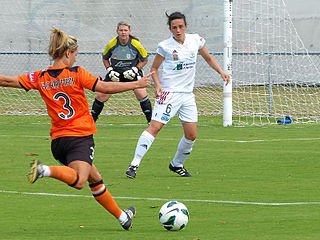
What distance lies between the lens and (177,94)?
1042 cm

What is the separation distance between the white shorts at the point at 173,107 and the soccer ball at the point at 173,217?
11.7 feet

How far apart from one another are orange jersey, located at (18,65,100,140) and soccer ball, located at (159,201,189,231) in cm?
98

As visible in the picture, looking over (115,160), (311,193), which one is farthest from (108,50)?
(311,193)

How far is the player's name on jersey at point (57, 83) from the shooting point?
266 inches

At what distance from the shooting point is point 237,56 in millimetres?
20344

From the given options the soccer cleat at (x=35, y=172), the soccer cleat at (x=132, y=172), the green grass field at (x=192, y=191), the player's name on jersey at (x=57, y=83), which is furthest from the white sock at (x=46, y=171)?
the soccer cleat at (x=132, y=172)

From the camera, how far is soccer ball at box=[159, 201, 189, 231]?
6742 millimetres

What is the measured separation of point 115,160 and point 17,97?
13.5m

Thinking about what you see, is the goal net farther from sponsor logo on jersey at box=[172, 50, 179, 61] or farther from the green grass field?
sponsor logo on jersey at box=[172, 50, 179, 61]

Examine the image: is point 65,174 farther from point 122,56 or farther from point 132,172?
point 122,56

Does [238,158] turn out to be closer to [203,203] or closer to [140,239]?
[203,203]

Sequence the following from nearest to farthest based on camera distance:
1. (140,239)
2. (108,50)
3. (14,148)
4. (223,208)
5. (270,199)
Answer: (140,239)
(223,208)
(270,199)
(14,148)
(108,50)

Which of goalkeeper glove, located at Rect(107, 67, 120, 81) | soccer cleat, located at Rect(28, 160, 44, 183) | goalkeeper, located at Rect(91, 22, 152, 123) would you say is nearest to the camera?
soccer cleat, located at Rect(28, 160, 44, 183)

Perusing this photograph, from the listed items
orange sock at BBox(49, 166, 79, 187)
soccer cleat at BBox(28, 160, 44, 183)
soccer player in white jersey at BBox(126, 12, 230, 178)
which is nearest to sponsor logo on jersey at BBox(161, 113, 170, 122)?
soccer player in white jersey at BBox(126, 12, 230, 178)
